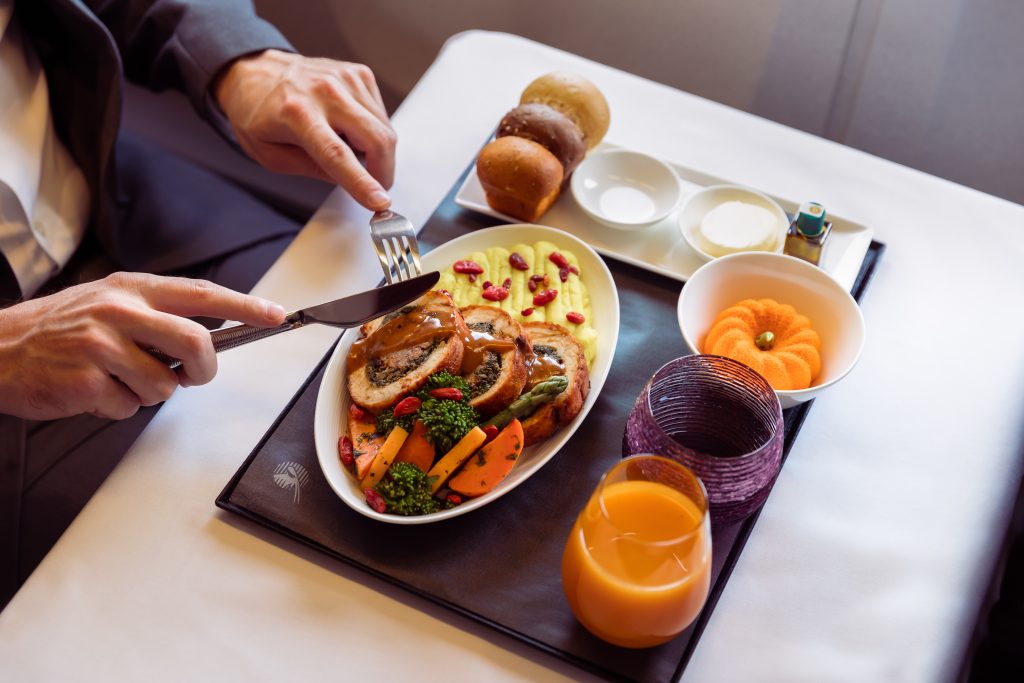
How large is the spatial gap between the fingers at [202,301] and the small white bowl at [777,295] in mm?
582

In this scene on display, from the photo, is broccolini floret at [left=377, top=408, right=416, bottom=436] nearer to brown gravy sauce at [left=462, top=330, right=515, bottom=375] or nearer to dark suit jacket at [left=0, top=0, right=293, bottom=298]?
brown gravy sauce at [left=462, top=330, right=515, bottom=375]

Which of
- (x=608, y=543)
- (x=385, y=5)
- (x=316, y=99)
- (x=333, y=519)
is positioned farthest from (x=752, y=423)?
(x=385, y=5)

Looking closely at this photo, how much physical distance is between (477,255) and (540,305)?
145 mm

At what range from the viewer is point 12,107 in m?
1.43

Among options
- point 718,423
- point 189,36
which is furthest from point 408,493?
point 189,36

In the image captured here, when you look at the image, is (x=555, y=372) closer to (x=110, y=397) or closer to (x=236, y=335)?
(x=236, y=335)

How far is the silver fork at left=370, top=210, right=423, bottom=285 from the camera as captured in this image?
1.32m

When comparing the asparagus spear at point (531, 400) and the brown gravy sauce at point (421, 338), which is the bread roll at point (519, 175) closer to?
the brown gravy sauce at point (421, 338)

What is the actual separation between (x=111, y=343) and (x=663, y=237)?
2.85 ft

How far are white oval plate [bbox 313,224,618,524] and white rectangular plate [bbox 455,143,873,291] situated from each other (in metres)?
0.08

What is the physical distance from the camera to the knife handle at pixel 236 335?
3.68ft

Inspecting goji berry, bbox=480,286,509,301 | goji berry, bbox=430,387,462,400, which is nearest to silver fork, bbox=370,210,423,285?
goji berry, bbox=480,286,509,301

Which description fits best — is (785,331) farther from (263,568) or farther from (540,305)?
(263,568)

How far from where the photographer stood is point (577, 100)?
4.93ft
